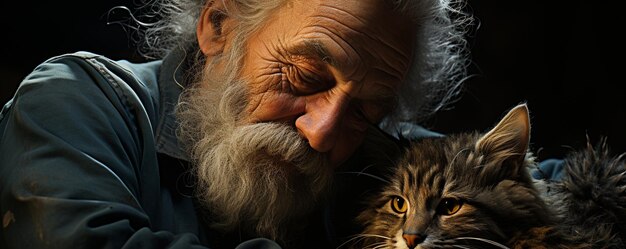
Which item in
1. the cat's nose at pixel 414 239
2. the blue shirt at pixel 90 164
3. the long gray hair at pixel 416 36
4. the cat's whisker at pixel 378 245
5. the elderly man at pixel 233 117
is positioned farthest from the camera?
the long gray hair at pixel 416 36

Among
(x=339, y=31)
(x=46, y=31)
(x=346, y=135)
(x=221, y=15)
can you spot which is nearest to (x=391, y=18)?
(x=339, y=31)

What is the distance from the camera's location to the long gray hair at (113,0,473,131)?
1.82 meters

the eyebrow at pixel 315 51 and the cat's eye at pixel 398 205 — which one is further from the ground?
the eyebrow at pixel 315 51

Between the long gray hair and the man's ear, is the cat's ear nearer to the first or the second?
the long gray hair

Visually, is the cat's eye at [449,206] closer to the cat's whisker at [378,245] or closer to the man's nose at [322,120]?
the cat's whisker at [378,245]

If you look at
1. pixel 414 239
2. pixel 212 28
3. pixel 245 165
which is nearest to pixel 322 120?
pixel 245 165

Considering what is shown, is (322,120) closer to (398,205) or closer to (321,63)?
(321,63)

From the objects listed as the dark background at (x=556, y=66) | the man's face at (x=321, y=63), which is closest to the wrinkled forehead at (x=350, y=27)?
the man's face at (x=321, y=63)

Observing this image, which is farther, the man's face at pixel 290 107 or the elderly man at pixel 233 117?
the man's face at pixel 290 107

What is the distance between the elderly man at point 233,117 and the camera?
1.42 metres

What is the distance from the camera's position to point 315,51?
1.66 metres

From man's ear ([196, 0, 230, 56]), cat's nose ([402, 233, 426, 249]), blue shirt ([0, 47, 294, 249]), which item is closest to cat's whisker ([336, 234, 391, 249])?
cat's nose ([402, 233, 426, 249])

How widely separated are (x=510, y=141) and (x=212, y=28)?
80cm

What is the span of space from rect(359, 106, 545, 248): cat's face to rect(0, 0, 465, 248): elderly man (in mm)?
152
